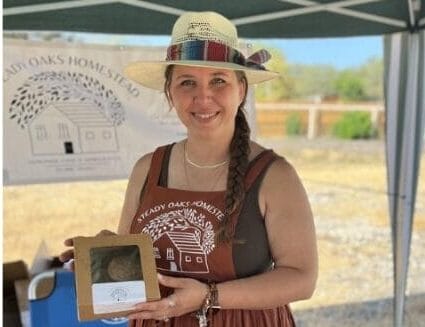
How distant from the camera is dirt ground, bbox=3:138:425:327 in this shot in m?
4.76

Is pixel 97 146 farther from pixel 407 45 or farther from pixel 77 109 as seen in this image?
pixel 407 45

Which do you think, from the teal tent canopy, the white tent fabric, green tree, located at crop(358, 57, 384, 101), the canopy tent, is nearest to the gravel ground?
the white tent fabric

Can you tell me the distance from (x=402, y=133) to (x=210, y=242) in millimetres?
2019

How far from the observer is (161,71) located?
1.43 meters

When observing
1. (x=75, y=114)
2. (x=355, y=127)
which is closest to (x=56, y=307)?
(x=75, y=114)

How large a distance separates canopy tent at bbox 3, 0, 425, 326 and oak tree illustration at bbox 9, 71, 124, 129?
0.21 meters

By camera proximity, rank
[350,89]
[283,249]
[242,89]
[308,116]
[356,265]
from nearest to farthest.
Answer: [283,249], [242,89], [356,265], [308,116], [350,89]

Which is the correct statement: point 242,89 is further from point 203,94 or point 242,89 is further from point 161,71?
point 161,71

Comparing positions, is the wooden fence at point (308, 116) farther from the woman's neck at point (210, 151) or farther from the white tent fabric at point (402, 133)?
the woman's neck at point (210, 151)

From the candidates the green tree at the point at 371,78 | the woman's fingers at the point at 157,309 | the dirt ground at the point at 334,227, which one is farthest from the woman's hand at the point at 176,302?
the green tree at the point at 371,78

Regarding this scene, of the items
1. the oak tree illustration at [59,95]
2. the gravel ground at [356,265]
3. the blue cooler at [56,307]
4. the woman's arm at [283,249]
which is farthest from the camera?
the gravel ground at [356,265]

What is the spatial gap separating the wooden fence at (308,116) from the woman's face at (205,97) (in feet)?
40.2

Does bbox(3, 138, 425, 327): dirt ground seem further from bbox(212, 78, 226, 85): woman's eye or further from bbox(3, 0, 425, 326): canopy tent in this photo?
bbox(212, 78, 226, 85): woman's eye

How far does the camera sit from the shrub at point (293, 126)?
45.0ft
